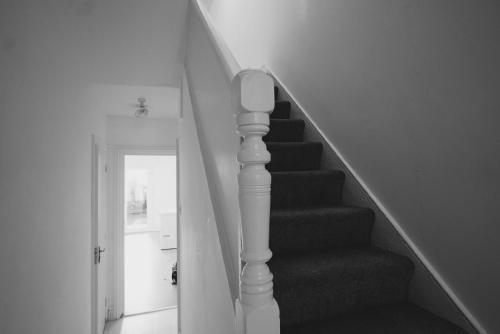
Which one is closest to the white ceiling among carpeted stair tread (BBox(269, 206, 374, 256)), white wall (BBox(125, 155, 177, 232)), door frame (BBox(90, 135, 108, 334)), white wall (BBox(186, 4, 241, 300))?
door frame (BBox(90, 135, 108, 334))

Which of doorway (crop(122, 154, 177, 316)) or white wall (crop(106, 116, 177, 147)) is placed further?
doorway (crop(122, 154, 177, 316))

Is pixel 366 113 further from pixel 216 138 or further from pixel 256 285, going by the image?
pixel 256 285

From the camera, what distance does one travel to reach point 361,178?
1.59m

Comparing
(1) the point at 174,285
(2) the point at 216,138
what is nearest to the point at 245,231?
(2) the point at 216,138

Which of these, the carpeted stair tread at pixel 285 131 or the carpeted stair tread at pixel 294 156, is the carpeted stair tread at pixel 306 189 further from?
the carpeted stair tread at pixel 285 131

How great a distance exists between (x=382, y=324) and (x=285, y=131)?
1328 millimetres

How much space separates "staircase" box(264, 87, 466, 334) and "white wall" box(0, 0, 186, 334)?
1202 mm

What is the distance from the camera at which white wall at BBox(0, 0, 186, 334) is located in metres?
1.26

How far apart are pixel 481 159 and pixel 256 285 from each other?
0.95 m

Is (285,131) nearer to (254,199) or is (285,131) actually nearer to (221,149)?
(221,149)

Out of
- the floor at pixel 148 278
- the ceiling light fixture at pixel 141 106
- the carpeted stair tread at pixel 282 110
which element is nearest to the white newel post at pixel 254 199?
the carpeted stair tread at pixel 282 110

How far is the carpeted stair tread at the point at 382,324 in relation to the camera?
943mm

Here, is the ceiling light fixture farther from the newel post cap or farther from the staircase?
the newel post cap

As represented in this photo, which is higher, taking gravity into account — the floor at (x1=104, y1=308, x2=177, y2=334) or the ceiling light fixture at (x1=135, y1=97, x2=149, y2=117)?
the ceiling light fixture at (x1=135, y1=97, x2=149, y2=117)
